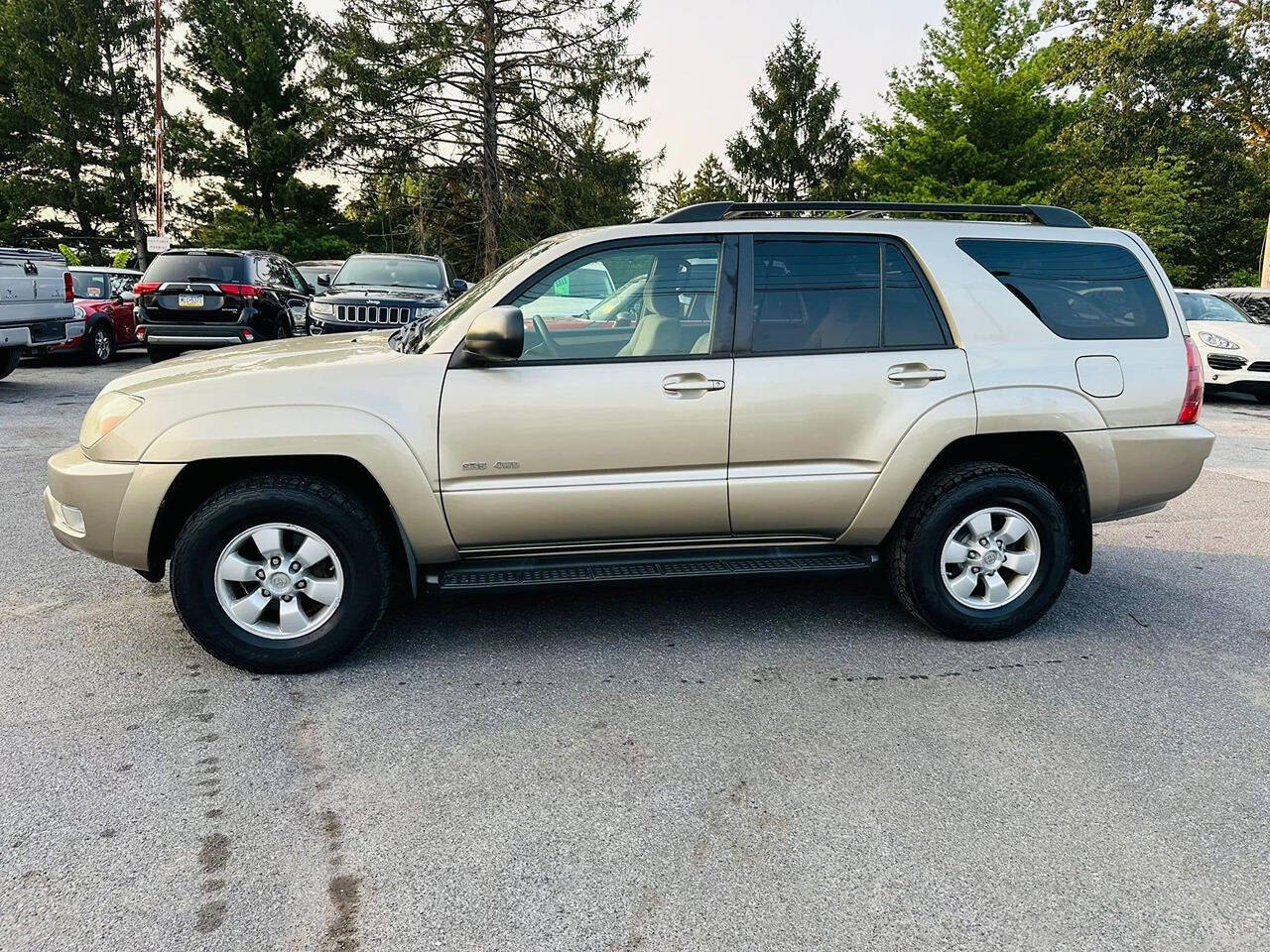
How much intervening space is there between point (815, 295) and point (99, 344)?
1423 cm

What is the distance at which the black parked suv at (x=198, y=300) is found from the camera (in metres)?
Result: 13.4

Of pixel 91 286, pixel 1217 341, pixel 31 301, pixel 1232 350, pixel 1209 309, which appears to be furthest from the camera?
pixel 91 286

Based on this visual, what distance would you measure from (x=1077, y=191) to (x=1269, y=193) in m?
6.89

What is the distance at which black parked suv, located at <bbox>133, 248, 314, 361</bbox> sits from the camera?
13.4 meters

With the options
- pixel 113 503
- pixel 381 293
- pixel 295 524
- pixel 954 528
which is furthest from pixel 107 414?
pixel 381 293

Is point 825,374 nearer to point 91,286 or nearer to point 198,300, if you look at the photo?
Result: point 198,300

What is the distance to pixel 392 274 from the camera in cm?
1305

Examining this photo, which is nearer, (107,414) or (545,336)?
(107,414)

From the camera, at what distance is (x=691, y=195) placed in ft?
172

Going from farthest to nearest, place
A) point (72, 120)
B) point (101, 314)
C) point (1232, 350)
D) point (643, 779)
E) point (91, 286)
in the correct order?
Answer: point (72, 120) < point (91, 286) < point (101, 314) < point (1232, 350) < point (643, 779)

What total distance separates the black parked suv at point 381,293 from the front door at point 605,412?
24.8 ft

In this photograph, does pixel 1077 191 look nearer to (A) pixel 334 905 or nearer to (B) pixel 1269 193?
(B) pixel 1269 193

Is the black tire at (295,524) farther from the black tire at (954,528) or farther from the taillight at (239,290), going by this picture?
the taillight at (239,290)

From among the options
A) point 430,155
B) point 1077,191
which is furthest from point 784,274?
point 1077,191
